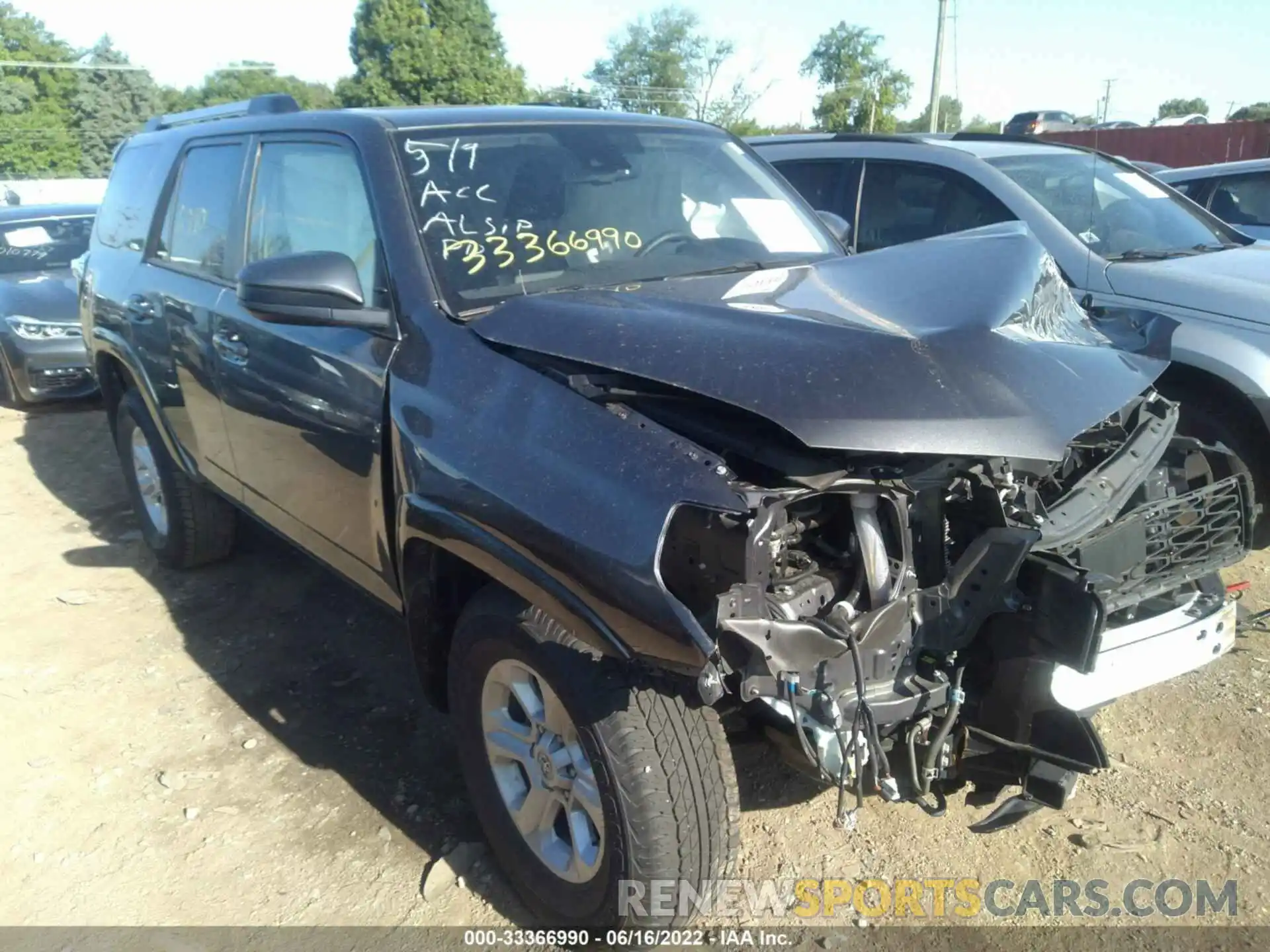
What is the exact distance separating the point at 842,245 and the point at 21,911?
3.23 meters

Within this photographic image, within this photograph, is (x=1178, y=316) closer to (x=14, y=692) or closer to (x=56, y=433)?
(x=14, y=692)

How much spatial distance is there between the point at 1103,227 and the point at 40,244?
8.77 meters

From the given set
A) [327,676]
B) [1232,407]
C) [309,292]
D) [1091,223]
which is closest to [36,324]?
[327,676]

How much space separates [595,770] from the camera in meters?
2.14

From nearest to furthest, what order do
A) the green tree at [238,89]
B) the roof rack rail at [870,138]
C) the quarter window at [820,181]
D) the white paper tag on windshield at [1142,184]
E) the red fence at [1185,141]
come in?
1. the white paper tag on windshield at [1142,184]
2. the roof rack rail at [870,138]
3. the quarter window at [820,181]
4. the red fence at [1185,141]
5. the green tree at [238,89]

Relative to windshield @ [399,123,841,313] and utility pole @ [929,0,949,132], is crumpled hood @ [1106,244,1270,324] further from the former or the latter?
utility pole @ [929,0,949,132]

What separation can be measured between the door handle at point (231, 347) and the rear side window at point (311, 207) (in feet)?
0.94

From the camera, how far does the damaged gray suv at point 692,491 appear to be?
6.50 feet

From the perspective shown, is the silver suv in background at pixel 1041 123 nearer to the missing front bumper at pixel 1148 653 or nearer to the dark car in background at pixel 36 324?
the dark car in background at pixel 36 324

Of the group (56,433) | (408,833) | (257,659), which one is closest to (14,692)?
(257,659)

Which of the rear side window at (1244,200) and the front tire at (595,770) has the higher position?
the rear side window at (1244,200)

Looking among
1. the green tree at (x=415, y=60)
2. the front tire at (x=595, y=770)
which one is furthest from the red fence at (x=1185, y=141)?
the green tree at (x=415, y=60)

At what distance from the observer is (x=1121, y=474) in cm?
247

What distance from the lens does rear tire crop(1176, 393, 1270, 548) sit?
4.09 metres
